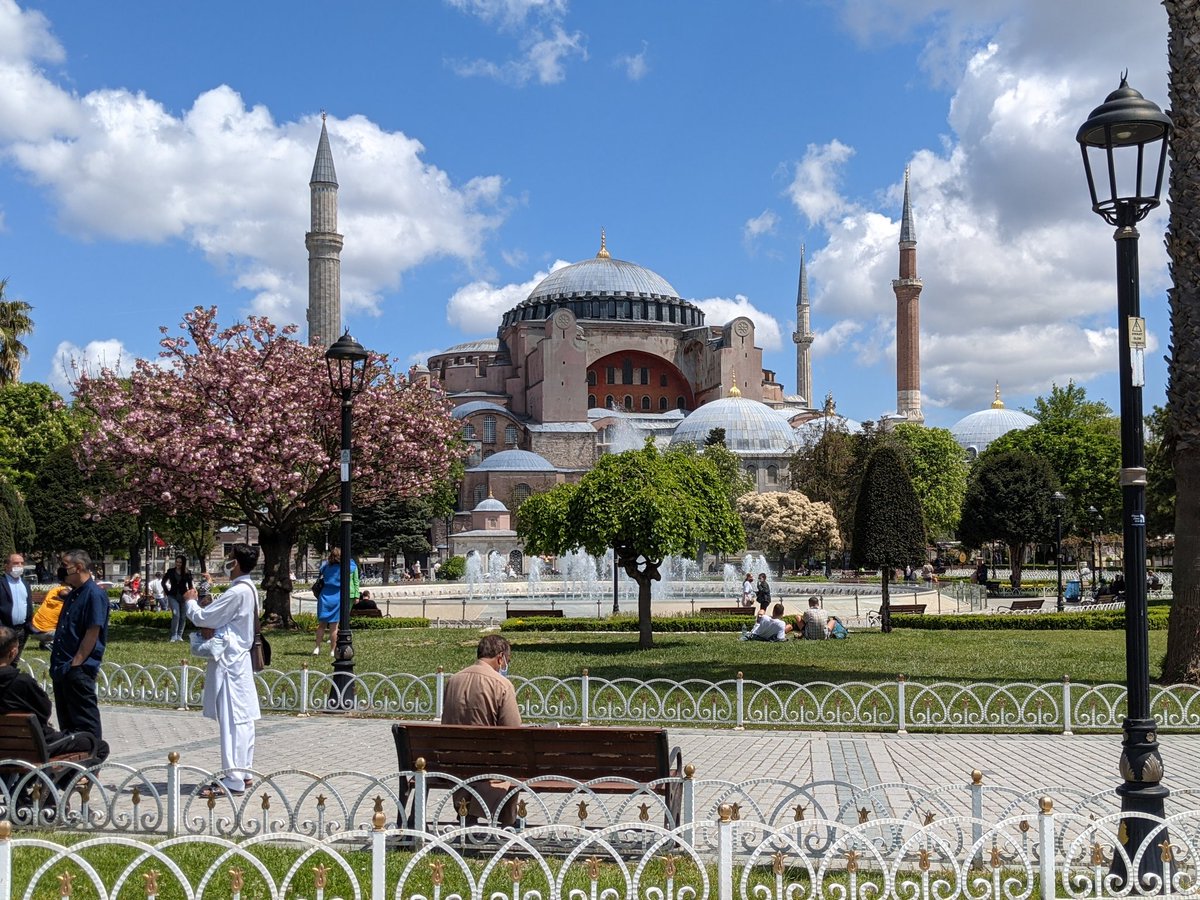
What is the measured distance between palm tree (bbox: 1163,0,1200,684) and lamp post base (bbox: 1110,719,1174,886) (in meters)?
7.17

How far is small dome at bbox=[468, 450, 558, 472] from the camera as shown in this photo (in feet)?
211

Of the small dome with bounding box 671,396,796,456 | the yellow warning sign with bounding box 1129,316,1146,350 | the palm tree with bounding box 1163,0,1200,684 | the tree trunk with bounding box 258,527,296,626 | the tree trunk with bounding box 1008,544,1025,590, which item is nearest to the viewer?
the yellow warning sign with bounding box 1129,316,1146,350

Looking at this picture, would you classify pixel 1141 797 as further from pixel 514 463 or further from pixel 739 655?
pixel 514 463

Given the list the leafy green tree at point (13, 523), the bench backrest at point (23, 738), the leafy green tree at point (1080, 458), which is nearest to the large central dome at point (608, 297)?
the leafy green tree at point (1080, 458)

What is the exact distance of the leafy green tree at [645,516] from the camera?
15891mm

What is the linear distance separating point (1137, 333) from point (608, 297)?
251 ft

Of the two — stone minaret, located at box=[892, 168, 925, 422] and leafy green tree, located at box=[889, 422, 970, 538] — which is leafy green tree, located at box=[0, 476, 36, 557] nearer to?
leafy green tree, located at box=[889, 422, 970, 538]

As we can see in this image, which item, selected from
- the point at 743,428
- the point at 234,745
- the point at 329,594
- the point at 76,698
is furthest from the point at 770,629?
the point at 743,428

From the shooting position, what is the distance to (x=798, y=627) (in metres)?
19.5

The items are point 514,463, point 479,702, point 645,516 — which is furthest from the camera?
point 514,463

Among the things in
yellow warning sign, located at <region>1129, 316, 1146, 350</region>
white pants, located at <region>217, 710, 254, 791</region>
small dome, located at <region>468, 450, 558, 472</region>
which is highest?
small dome, located at <region>468, 450, 558, 472</region>

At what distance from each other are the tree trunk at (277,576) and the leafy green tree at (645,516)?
6141mm

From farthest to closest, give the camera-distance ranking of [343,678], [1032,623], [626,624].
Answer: [1032,623], [626,624], [343,678]

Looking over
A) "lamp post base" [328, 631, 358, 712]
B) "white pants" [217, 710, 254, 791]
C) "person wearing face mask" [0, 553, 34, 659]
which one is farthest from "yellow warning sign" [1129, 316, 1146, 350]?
"person wearing face mask" [0, 553, 34, 659]
